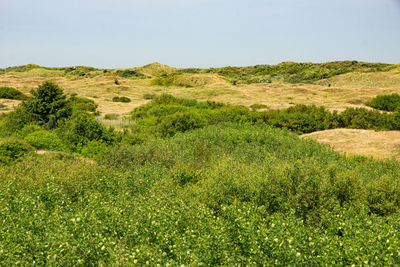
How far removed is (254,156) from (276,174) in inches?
191

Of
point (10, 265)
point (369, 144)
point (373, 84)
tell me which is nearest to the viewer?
point (10, 265)

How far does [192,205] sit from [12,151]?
10.3 meters

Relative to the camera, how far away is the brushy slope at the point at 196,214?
15.2ft

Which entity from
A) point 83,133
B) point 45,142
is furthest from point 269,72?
point 45,142

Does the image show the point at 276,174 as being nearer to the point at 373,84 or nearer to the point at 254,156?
the point at 254,156

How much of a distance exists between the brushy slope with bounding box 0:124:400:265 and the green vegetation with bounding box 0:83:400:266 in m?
0.03

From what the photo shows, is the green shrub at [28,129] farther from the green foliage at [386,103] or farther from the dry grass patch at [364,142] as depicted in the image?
the green foliage at [386,103]

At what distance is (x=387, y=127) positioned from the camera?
69.9ft

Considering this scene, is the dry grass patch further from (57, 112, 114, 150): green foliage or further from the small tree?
the small tree

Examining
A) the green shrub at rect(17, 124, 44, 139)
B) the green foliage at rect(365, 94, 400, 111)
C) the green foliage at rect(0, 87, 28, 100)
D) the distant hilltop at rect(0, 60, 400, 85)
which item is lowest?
the green shrub at rect(17, 124, 44, 139)

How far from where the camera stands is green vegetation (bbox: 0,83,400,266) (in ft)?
15.4

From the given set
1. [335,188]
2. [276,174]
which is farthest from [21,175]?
[335,188]

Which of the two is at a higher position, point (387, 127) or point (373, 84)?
point (373, 84)

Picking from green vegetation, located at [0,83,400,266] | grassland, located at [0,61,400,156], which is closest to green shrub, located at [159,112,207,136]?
green vegetation, located at [0,83,400,266]
